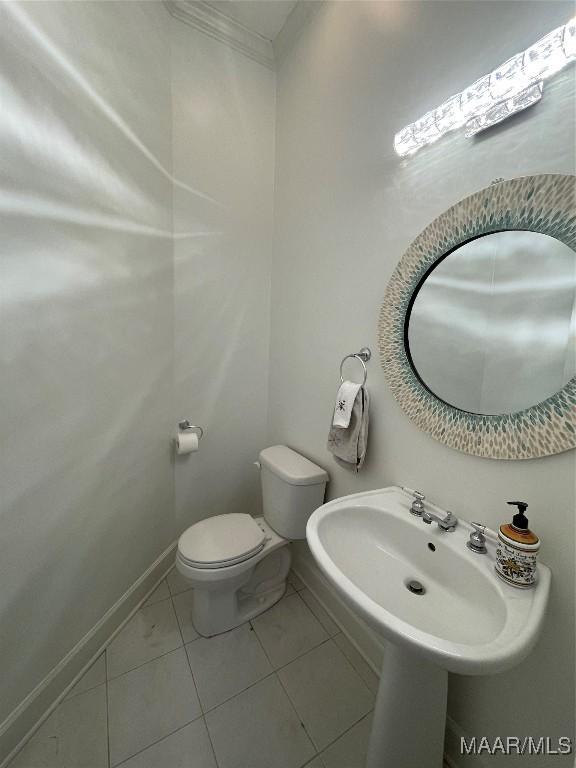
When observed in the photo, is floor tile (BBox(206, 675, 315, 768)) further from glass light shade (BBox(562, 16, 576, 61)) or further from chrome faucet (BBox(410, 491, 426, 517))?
glass light shade (BBox(562, 16, 576, 61))

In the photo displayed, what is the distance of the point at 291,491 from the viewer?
1409mm

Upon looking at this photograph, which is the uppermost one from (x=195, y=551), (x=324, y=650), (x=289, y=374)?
(x=289, y=374)

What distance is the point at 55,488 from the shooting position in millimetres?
1016

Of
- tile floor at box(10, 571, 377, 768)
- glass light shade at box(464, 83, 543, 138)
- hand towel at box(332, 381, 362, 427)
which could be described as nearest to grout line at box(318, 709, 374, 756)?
tile floor at box(10, 571, 377, 768)

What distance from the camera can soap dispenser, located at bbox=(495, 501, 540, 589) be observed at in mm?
684

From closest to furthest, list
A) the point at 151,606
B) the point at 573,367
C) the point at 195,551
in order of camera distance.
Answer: the point at 573,367
the point at 195,551
the point at 151,606

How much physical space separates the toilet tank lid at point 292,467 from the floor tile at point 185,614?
81cm

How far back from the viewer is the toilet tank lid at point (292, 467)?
1398 millimetres

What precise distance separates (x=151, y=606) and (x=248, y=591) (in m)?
0.50

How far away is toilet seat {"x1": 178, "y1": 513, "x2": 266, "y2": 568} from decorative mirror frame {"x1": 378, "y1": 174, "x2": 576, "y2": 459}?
936 millimetres

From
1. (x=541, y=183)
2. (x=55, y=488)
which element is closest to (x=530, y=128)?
(x=541, y=183)

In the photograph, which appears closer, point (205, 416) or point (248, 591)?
point (248, 591)

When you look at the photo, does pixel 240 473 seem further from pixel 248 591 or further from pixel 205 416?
pixel 248 591

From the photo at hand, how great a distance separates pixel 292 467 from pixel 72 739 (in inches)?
46.4
